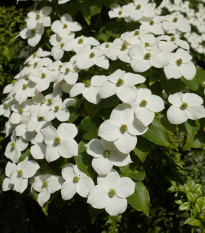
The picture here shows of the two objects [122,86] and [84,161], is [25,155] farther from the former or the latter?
[122,86]

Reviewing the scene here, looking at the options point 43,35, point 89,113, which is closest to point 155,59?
point 89,113

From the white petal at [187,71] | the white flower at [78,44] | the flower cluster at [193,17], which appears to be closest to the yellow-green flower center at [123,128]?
the white petal at [187,71]

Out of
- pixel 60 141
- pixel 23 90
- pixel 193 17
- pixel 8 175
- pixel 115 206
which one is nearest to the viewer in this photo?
pixel 115 206

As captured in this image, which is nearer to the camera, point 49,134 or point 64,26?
point 49,134

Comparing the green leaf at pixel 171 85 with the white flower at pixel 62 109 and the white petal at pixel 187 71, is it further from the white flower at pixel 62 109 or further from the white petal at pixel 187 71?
the white flower at pixel 62 109

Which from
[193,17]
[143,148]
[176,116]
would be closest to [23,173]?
[143,148]
